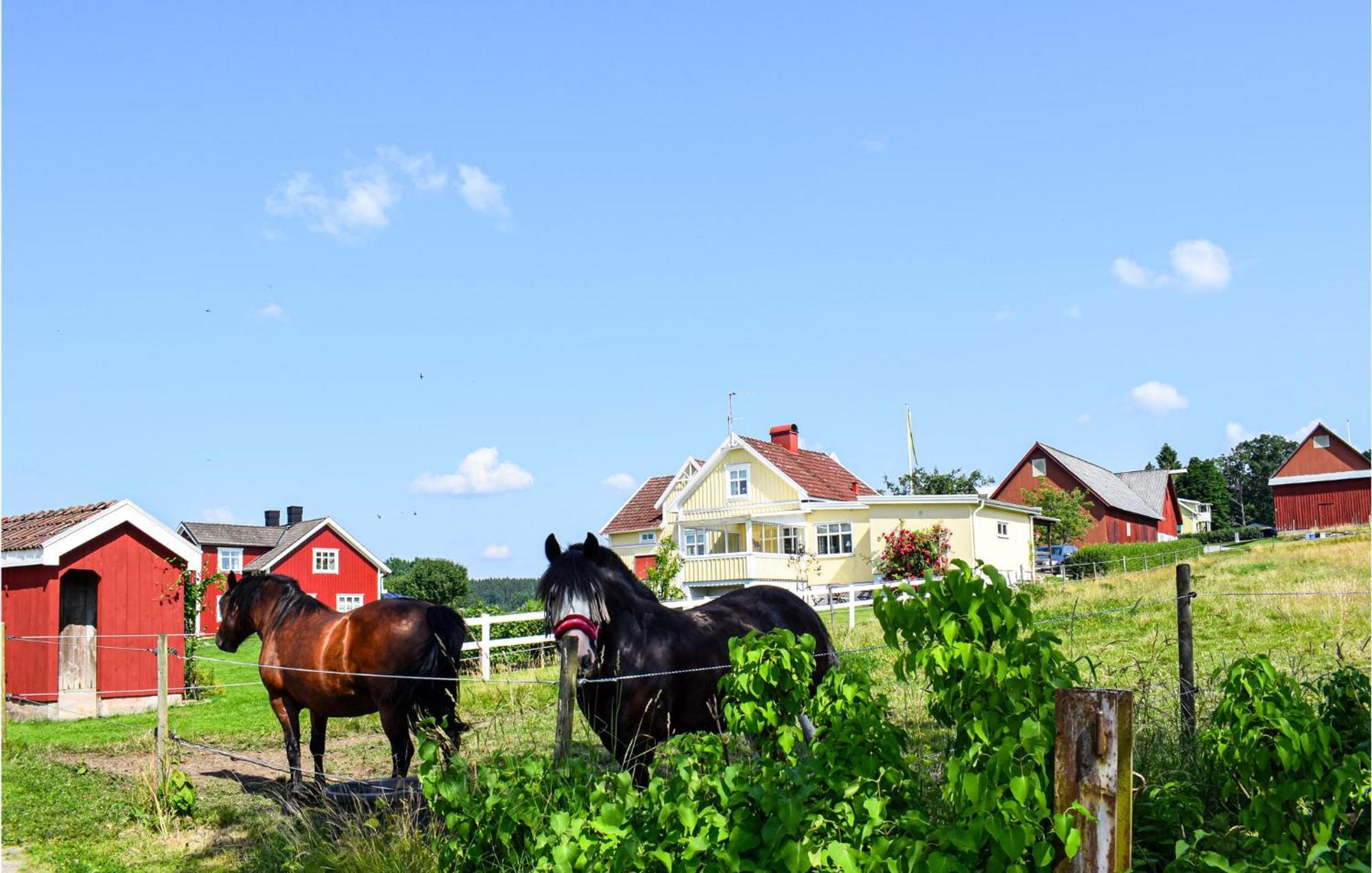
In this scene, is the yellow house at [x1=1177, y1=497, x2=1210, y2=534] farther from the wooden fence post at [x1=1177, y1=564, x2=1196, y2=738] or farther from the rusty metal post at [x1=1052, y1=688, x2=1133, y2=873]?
the rusty metal post at [x1=1052, y1=688, x2=1133, y2=873]

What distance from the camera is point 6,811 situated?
8.27m

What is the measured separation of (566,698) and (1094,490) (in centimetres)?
4818

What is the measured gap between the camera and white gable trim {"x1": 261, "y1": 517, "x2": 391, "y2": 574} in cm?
4747

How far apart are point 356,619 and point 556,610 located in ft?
10.6

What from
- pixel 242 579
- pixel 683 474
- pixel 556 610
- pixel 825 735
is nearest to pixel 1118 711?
pixel 825 735

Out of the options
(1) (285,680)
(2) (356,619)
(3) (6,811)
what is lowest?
(3) (6,811)

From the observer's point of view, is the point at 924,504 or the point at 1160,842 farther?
the point at 924,504

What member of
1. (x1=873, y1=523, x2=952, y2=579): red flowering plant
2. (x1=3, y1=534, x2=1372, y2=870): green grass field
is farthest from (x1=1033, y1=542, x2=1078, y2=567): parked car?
(x1=3, y1=534, x2=1372, y2=870): green grass field

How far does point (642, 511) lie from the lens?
4491 cm

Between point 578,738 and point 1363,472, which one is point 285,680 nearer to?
point 578,738

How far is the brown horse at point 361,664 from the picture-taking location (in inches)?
289

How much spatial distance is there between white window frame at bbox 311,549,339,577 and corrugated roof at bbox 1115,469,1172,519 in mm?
44616

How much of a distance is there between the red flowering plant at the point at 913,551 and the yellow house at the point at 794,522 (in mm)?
900

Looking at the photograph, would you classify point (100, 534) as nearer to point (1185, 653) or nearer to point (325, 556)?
point (1185, 653)
